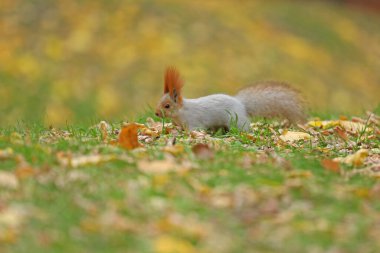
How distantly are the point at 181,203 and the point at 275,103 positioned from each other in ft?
8.85

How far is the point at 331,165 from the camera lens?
11.7 feet

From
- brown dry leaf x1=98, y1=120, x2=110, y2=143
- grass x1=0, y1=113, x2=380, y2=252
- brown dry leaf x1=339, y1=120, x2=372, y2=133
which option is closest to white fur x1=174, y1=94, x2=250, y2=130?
brown dry leaf x1=98, y1=120, x2=110, y2=143

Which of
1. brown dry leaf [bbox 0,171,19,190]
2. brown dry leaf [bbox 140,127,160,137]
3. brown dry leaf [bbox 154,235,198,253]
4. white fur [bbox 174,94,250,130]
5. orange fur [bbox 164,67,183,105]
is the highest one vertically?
orange fur [bbox 164,67,183,105]

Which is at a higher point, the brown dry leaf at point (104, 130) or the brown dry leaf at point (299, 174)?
the brown dry leaf at point (104, 130)

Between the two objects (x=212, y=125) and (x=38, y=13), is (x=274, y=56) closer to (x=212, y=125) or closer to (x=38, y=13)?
(x=38, y=13)

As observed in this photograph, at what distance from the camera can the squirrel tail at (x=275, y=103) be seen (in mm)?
5434

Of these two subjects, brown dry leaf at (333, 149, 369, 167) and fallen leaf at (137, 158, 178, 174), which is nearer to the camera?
fallen leaf at (137, 158, 178, 174)

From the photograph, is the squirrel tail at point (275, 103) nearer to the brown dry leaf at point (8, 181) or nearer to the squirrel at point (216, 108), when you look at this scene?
the squirrel at point (216, 108)

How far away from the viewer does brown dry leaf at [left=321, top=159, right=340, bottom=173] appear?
354cm

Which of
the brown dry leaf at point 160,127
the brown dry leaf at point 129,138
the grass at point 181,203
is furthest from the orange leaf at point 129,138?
the brown dry leaf at point 160,127

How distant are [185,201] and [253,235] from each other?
1.25 ft

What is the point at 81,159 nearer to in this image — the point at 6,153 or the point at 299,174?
the point at 6,153

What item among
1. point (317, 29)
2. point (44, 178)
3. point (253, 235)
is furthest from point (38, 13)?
point (253, 235)

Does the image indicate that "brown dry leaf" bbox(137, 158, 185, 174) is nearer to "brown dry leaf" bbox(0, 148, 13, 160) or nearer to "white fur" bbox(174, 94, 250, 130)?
"brown dry leaf" bbox(0, 148, 13, 160)
